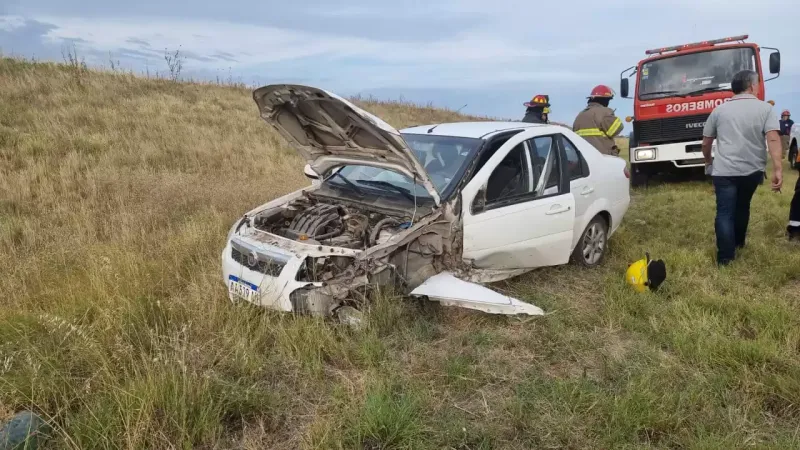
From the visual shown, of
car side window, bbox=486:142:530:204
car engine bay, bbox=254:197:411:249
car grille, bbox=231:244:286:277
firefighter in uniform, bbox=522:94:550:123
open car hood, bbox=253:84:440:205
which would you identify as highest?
firefighter in uniform, bbox=522:94:550:123

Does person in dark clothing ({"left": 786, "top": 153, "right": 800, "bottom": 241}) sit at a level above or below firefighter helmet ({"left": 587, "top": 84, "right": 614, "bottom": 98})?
below

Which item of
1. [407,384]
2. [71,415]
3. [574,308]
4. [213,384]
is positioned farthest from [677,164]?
[71,415]

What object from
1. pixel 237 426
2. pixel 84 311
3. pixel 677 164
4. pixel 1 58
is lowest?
pixel 237 426

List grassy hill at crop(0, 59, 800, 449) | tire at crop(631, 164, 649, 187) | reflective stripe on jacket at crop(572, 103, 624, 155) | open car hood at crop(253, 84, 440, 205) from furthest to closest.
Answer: tire at crop(631, 164, 649, 187), reflective stripe on jacket at crop(572, 103, 624, 155), open car hood at crop(253, 84, 440, 205), grassy hill at crop(0, 59, 800, 449)

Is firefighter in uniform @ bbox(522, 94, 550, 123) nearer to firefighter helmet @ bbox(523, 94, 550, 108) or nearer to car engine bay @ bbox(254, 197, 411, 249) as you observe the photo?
firefighter helmet @ bbox(523, 94, 550, 108)

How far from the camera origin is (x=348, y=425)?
2.56 metres

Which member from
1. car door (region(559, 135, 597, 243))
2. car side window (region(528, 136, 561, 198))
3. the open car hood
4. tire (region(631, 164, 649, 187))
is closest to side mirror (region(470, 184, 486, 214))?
the open car hood

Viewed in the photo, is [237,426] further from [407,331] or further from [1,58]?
[1,58]

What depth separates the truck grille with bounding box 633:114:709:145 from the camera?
8956mm

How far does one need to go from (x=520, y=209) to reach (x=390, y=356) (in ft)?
5.63

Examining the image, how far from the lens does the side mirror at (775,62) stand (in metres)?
8.61

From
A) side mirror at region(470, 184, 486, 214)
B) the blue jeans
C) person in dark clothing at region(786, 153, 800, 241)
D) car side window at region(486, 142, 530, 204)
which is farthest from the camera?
person in dark clothing at region(786, 153, 800, 241)

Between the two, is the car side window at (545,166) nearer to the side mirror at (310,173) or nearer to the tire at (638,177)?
the side mirror at (310,173)

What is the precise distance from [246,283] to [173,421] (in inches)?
49.0
